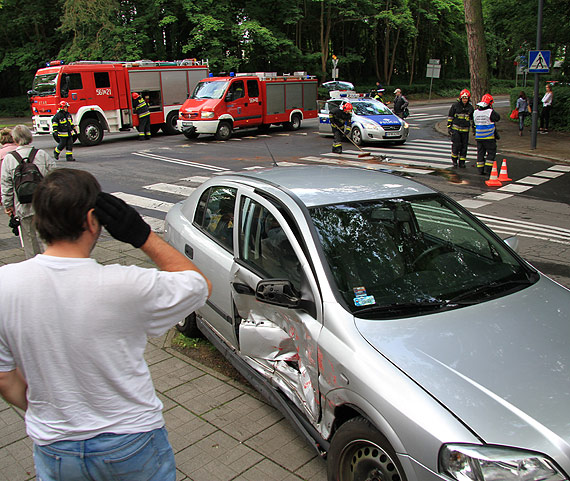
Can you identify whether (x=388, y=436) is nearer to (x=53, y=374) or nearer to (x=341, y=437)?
(x=341, y=437)

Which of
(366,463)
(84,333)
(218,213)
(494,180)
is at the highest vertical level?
(84,333)

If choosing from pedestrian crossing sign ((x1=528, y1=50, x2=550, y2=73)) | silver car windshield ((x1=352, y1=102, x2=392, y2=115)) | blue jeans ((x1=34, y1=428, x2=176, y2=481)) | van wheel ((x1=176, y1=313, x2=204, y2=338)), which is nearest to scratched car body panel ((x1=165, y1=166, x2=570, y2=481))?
van wheel ((x1=176, y1=313, x2=204, y2=338))

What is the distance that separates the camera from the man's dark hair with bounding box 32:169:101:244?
1762 millimetres

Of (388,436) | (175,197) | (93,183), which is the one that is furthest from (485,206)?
(93,183)

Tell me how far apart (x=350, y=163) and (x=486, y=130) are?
3.82m

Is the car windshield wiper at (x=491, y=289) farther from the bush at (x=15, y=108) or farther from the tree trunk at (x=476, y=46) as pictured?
the bush at (x=15, y=108)

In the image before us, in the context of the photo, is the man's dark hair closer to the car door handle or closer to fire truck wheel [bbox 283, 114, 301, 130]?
the car door handle

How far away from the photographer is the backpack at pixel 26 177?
224 inches

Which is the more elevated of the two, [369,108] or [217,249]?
[369,108]

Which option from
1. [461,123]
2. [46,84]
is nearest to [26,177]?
[461,123]

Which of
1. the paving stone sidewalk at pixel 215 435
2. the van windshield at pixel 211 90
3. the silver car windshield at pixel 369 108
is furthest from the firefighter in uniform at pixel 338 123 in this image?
the paving stone sidewalk at pixel 215 435

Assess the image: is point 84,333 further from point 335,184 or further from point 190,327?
point 190,327

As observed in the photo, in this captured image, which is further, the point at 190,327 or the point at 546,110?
the point at 546,110

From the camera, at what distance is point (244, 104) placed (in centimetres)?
2275
